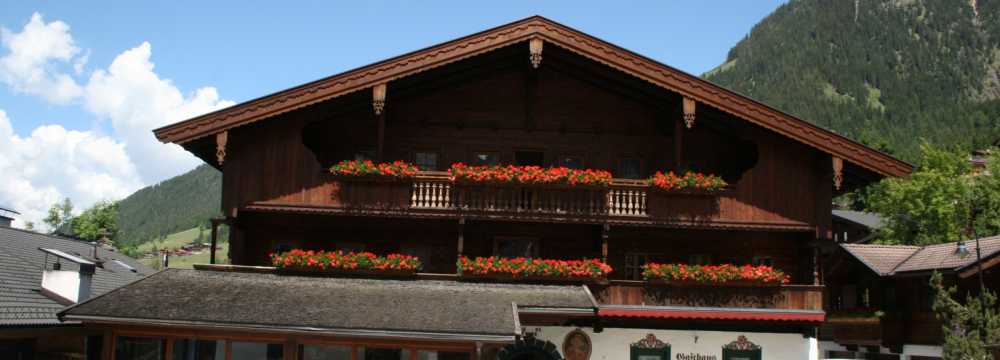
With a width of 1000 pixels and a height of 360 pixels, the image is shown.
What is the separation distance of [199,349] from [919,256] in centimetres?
2404

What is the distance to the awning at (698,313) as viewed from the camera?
2277 cm

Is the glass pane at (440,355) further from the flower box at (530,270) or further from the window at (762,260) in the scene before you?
the window at (762,260)

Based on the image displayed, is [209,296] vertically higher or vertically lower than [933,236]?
lower

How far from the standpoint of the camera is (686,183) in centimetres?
2347

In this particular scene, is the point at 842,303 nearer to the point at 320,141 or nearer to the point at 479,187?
the point at 479,187

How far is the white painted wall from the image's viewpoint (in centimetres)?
2358

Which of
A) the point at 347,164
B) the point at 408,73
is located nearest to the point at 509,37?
the point at 408,73

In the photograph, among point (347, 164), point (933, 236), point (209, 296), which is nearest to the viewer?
point (209, 296)

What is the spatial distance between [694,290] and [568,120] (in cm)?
611

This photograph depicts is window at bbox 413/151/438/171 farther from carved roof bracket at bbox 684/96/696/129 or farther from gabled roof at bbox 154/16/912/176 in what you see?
carved roof bracket at bbox 684/96/696/129

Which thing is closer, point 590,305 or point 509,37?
point 590,305

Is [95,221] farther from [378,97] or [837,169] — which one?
[837,169]

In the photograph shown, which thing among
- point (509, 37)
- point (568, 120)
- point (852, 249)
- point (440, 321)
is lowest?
point (440, 321)

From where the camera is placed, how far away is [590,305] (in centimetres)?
2094
